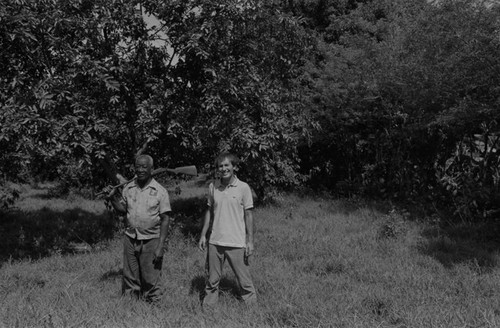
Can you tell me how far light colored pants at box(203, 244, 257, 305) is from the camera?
A: 413 centimetres

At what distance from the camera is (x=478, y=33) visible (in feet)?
19.8

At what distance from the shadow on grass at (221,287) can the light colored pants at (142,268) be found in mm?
606

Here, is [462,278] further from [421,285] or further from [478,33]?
[478,33]

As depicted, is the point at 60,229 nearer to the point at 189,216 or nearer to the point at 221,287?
the point at 189,216

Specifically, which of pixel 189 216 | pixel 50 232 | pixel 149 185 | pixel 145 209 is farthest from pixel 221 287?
pixel 50 232

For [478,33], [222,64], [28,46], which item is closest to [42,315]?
[28,46]

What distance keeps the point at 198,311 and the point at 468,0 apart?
20.4 feet

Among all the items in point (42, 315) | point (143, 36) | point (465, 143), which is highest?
point (143, 36)

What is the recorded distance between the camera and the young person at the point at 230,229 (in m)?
4.11

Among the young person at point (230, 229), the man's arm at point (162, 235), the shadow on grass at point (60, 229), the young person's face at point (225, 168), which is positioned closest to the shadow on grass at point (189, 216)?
the shadow on grass at point (60, 229)

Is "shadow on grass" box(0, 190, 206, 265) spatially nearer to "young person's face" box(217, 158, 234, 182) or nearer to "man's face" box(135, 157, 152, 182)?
"man's face" box(135, 157, 152, 182)

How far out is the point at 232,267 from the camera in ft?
13.7

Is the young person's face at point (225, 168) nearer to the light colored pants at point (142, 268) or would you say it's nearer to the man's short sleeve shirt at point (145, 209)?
the man's short sleeve shirt at point (145, 209)

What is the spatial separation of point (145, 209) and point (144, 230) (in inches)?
8.4
